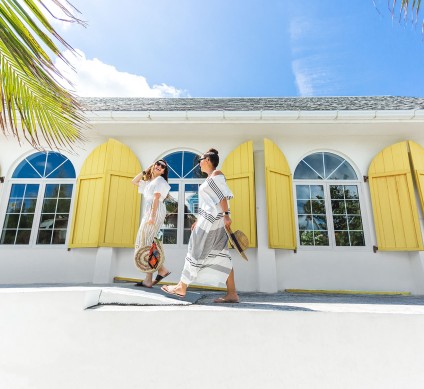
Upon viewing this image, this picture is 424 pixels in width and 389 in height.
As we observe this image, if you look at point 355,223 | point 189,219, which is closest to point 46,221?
point 189,219

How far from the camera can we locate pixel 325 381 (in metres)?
1.45

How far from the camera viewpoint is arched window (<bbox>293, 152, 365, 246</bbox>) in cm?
502

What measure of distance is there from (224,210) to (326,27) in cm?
329

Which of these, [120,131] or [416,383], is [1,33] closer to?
[416,383]

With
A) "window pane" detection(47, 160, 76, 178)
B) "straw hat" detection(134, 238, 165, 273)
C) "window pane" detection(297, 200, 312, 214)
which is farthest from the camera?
"window pane" detection(47, 160, 76, 178)

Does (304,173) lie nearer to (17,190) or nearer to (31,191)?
(31,191)

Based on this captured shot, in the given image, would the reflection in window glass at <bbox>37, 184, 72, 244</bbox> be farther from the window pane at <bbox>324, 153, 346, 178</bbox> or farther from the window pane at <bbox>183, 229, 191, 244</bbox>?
the window pane at <bbox>324, 153, 346, 178</bbox>

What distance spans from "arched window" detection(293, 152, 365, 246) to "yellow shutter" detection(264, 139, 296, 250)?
393 mm

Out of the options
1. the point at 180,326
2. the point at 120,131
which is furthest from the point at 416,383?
the point at 120,131

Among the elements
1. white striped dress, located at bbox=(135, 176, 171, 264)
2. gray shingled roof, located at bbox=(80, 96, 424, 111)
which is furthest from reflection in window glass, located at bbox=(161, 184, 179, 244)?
white striped dress, located at bbox=(135, 176, 171, 264)

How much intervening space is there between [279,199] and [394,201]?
79.3 inches

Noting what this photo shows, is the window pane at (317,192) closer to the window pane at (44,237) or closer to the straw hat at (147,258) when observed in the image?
the straw hat at (147,258)

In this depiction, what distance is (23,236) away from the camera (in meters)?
5.01

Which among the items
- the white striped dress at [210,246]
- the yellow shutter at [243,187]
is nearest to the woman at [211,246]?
the white striped dress at [210,246]
